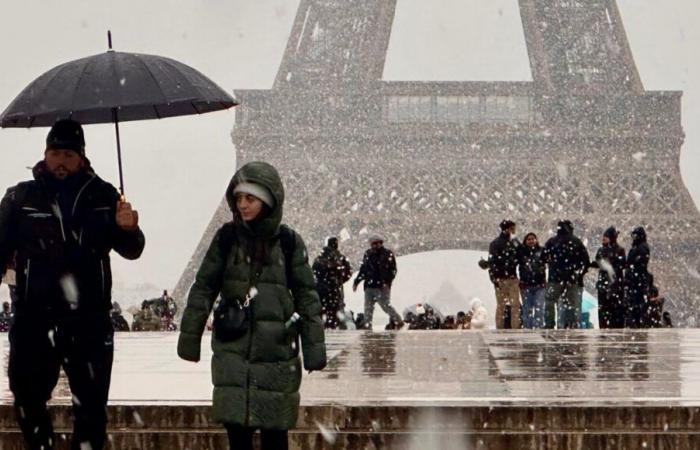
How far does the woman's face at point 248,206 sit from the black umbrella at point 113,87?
40.5 inches

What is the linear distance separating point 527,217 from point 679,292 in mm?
4559

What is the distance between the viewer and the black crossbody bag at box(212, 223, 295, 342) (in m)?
6.04

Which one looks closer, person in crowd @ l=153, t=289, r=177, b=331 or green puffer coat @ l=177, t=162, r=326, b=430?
green puffer coat @ l=177, t=162, r=326, b=430

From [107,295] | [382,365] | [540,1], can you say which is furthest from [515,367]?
[540,1]

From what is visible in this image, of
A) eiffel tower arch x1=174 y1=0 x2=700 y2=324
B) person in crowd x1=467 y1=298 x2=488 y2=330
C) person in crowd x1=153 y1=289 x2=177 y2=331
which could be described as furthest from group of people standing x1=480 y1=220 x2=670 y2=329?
eiffel tower arch x1=174 y1=0 x2=700 y2=324

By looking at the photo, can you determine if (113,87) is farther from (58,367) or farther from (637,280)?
(637,280)

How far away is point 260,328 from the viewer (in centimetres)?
607

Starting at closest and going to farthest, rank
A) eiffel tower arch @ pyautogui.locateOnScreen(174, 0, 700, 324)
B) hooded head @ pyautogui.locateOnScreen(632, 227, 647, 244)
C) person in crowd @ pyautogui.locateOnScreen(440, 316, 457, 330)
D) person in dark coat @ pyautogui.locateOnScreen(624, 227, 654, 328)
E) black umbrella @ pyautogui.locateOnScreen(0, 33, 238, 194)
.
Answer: black umbrella @ pyautogui.locateOnScreen(0, 33, 238, 194) < hooded head @ pyautogui.locateOnScreen(632, 227, 647, 244) < person in dark coat @ pyautogui.locateOnScreen(624, 227, 654, 328) < person in crowd @ pyautogui.locateOnScreen(440, 316, 457, 330) < eiffel tower arch @ pyautogui.locateOnScreen(174, 0, 700, 324)

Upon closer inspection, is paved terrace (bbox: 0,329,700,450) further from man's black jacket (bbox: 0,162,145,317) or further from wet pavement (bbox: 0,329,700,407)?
man's black jacket (bbox: 0,162,145,317)

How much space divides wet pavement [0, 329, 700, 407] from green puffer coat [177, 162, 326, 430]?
68.7 inches

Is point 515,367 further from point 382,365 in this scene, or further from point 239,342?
point 239,342

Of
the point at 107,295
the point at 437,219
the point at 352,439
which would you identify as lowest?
the point at 352,439

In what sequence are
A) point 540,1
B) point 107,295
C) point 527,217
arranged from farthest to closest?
1. point 540,1
2. point 527,217
3. point 107,295

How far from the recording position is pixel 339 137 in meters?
40.0
